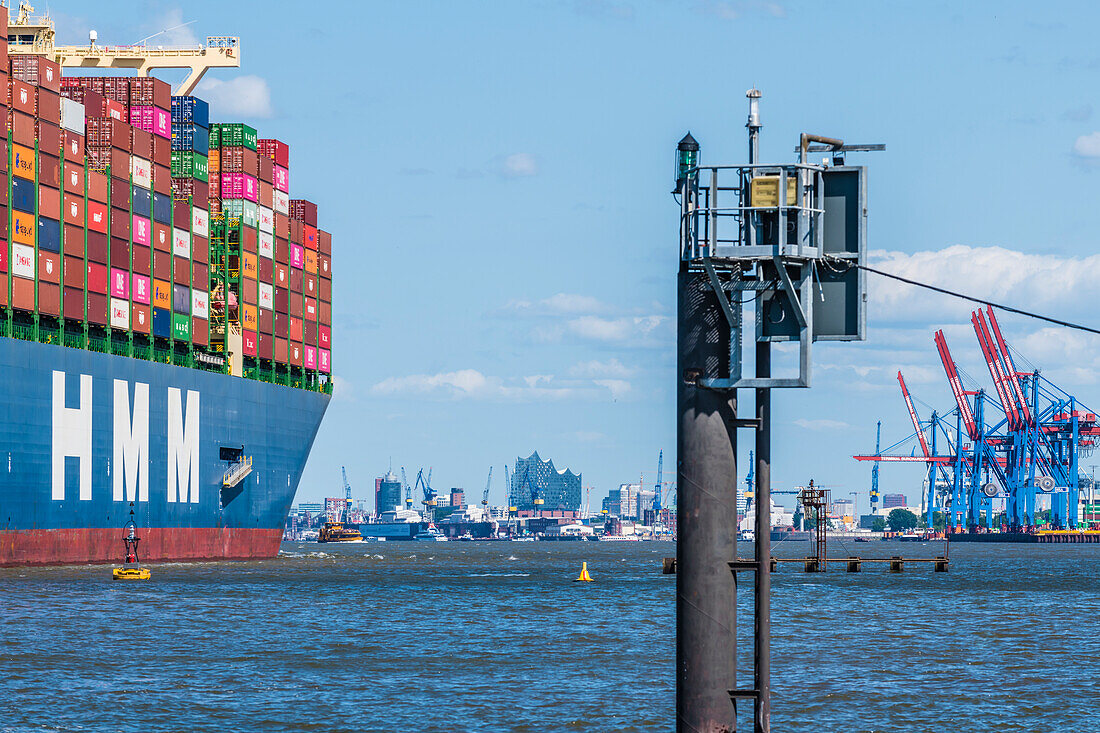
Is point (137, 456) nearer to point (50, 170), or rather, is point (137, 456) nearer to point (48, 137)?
point (50, 170)

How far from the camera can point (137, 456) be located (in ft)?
275

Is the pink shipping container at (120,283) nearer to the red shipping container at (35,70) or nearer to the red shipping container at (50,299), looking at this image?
the red shipping container at (50,299)

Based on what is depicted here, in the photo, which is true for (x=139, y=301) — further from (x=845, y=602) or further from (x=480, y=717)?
(x=480, y=717)

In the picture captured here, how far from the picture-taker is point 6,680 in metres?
35.0

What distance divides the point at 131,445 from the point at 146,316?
685 centimetres

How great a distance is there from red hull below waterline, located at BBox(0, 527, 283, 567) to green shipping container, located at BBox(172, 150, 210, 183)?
20.3 meters

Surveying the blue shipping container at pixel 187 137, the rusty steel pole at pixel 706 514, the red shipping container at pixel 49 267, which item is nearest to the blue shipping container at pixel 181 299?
the blue shipping container at pixel 187 137

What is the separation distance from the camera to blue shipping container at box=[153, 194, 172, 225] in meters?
85.6

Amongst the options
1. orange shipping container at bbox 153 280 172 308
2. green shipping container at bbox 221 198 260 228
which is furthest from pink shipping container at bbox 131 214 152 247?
green shipping container at bbox 221 198 260 228

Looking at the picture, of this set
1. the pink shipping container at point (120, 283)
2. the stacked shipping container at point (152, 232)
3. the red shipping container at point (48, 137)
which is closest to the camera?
the stacked shipping container at point (152, 232)

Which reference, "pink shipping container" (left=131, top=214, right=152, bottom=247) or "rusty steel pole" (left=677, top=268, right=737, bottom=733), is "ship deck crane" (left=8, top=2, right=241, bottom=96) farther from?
"rusty steel pole" (left=677, top=268, right=737, bottom=733)

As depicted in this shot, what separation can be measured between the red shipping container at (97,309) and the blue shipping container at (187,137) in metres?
16.1

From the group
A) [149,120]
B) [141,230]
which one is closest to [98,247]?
[141,230]

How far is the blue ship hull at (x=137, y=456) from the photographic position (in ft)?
242
